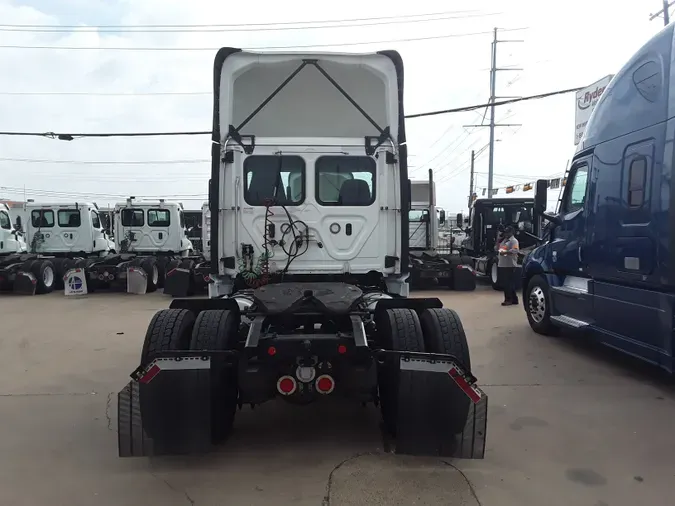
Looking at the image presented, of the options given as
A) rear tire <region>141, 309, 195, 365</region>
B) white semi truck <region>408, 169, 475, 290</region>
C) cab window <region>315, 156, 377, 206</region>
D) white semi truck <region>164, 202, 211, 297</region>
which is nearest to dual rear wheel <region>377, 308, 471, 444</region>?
rear tire <region>141, 309, 195, 365</region>

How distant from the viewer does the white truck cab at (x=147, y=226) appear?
52.9 feet

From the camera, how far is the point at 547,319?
7844 millimetres

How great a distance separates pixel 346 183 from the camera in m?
5.51

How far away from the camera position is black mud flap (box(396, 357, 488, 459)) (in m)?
3.43

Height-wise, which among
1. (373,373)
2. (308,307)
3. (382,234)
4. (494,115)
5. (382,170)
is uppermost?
(494,115)

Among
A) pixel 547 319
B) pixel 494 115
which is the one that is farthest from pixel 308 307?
pixel 494 115

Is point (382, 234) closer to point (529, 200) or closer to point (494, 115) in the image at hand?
point (529, 200)

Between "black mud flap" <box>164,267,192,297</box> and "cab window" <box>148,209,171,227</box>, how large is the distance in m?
3.90

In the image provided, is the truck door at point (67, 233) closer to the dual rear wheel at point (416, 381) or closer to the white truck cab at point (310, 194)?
the white truck cab at point (310, 194)

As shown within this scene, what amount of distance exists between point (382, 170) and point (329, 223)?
2.58ft

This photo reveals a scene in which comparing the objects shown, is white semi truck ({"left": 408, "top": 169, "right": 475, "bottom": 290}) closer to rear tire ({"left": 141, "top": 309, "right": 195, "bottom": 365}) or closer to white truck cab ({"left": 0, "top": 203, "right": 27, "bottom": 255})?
rear tire ({"left": 141, "top": 309, "right": 195, "bottom": 365})

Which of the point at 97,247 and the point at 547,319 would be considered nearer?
the point at 547,319

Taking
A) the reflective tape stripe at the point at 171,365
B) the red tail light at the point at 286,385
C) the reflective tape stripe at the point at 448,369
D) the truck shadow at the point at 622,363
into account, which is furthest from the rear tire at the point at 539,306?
the reflective tape stripe at the point at 171,365

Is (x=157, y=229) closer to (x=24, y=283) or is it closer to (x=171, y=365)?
(x=24, y=283)
